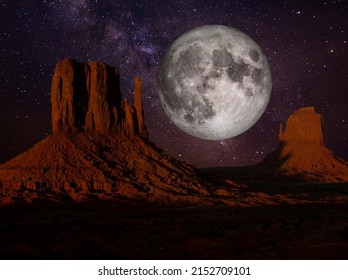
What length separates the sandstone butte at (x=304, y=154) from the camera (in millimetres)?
102562

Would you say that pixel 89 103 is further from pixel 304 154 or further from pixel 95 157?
pixel 304 154

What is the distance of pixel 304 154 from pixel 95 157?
82028 mm

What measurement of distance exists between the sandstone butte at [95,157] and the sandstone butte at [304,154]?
190 ft

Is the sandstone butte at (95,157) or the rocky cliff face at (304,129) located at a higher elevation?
the rocky cliff face at (304,129)

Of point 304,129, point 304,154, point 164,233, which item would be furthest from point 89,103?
point 304,129

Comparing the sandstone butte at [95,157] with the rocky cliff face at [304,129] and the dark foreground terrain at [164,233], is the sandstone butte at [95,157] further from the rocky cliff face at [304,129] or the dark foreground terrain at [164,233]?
the rocky cliff face at [304,129]

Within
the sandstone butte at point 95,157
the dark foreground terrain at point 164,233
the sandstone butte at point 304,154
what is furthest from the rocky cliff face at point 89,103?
the sandstone butte at point 304,154

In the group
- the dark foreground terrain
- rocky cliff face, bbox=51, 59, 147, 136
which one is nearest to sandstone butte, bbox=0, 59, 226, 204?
rocky cliff face, bbox=51, 59, 147, 136

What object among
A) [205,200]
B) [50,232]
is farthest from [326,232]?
[205,200]

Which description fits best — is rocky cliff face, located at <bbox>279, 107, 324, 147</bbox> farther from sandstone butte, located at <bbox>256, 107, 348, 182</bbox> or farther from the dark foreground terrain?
the dark foreground terrain

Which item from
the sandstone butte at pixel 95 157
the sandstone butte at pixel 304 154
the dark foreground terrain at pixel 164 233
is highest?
the sandstone butte at pixel 304 154

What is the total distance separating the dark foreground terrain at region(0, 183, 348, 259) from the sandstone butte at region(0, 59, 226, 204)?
5557 millimetres

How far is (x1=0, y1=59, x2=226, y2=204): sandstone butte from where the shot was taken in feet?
131

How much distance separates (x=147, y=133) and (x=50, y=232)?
105 ft
